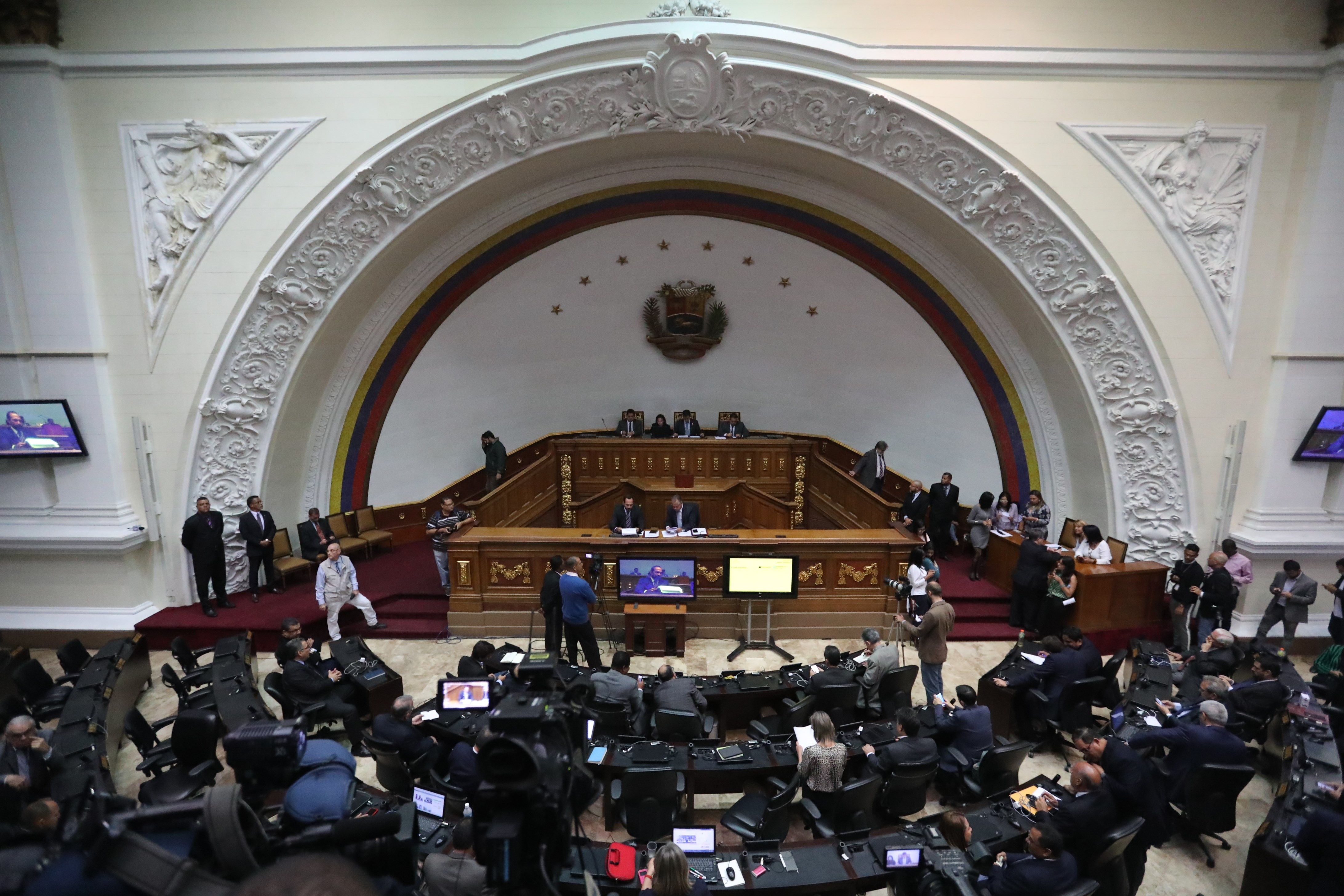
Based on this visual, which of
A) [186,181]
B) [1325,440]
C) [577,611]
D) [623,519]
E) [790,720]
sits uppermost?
[186,181]

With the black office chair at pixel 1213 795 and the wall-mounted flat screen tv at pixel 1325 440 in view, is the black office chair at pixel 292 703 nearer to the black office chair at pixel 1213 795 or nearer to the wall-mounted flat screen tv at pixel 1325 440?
the black office chair at pixel 1213 795

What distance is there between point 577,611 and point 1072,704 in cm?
436

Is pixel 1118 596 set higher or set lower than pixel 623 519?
lower

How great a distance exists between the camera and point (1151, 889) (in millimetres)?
4094

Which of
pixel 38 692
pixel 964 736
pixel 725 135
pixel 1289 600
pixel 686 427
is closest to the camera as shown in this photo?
pixel 964 736

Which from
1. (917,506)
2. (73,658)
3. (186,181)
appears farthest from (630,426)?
(73,658)

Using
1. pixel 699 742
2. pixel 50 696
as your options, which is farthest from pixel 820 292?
pixel 50 696

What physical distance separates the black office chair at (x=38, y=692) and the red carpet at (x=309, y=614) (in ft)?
5.39

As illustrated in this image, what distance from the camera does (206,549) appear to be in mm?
7324

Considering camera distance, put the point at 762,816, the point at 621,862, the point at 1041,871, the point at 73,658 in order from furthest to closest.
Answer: the point at 73,658 → the point at 762,816 → the point at 621,862 → the point at 1041,871

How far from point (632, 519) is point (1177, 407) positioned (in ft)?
21.4

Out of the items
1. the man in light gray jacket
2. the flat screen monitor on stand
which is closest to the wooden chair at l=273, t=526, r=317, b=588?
the flat screen monitor on stand

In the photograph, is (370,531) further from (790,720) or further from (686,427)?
(790,720)

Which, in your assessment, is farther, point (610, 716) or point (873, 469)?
point (873, 469)
